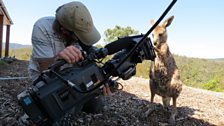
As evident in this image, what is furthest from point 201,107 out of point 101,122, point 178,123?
point 101,122

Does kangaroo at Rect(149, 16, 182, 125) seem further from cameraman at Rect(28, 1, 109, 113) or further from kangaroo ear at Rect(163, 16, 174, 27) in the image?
cameraman at Rect(28, 1, 109, 113)

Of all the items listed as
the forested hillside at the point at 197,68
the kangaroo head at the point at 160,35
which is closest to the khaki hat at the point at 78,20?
the kangaroo head at the point at 160,35

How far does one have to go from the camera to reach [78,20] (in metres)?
2.46

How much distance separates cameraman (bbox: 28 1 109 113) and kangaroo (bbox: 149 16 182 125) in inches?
86.1

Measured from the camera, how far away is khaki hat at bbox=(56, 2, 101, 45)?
8.09 feet

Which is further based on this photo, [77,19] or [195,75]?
[195,75]

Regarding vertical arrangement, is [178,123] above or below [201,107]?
above

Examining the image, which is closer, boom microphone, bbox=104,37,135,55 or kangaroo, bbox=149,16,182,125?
boom microphone, bbox=104,37,135,55

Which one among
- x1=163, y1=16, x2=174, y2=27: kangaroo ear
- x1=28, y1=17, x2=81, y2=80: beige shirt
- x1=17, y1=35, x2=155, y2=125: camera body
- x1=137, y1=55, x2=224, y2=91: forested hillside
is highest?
x1=17, y1=35, x2=155, y2=125: camera body

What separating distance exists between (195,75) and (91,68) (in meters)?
23.4

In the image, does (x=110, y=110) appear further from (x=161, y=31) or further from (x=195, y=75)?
(x=195, y=75)

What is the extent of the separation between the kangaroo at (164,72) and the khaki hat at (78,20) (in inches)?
94.8

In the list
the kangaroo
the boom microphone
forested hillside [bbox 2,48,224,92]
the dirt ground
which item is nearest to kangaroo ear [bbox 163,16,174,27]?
the kangaroo

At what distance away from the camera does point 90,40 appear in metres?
2.69
